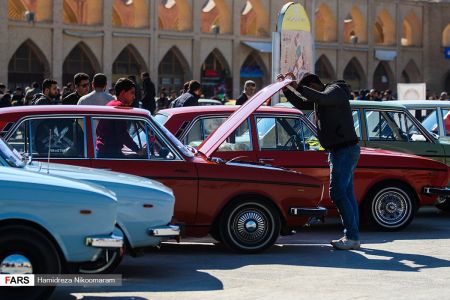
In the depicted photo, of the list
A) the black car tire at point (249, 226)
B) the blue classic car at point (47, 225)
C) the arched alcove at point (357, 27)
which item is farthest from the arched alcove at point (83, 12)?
the blue classic car at point (47, 225)

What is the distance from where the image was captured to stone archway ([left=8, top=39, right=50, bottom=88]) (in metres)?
49.2

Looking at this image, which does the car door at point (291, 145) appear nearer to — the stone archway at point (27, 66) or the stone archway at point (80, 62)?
the stone archway at point (27, 66)

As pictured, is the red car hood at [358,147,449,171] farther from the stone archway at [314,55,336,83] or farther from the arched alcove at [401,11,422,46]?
the arched alcove at [401,11,422,46]

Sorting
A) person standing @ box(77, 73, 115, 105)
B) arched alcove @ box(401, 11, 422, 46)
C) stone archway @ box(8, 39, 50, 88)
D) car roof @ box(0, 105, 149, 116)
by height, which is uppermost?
arched alcove @ box(401, 11, 422, 46)

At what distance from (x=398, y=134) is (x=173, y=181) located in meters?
5.40

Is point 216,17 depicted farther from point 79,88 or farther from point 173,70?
point 79,88

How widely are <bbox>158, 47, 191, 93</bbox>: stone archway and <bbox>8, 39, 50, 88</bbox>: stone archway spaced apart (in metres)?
8.10

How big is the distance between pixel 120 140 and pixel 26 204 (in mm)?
3367

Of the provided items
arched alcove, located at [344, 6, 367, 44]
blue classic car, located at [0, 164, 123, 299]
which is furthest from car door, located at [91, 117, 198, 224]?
arched alcove, located at [344, 6, 367, 44]

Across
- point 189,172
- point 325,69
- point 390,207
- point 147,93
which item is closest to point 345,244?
point 189,172

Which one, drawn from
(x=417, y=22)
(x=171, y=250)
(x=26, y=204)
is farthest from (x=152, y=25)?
(x=26, y=204)

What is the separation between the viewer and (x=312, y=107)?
11.2 meters

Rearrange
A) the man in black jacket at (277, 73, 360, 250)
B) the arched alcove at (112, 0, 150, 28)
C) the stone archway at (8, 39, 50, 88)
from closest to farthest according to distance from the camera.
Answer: the man in black jacket at (277, 73, 360, 250) < the stone archway at (8, 39, 50, 88) < the arched alcove at (112, 0, 150, 28)

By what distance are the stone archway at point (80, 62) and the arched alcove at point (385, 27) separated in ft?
79.5
